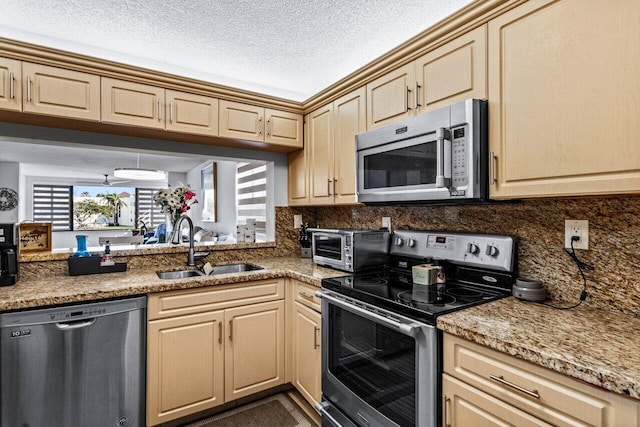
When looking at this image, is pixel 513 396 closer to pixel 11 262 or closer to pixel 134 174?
pixel 11 262

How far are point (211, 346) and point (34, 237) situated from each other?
1.43 metres

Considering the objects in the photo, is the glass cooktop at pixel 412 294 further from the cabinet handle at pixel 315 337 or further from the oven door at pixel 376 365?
the cabinet handle at pixel 315 337

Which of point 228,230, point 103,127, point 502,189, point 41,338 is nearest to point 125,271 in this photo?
point 41,338

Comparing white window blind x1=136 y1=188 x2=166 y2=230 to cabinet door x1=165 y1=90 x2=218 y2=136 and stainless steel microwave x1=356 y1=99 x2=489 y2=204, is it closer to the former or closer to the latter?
cabinet door x1=165 y1=90 x2=218 y2=136

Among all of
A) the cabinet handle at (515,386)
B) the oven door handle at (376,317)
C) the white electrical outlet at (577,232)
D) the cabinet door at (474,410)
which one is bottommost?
the cabinet door at (474,410)

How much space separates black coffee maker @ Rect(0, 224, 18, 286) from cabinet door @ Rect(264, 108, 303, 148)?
5.49 feet

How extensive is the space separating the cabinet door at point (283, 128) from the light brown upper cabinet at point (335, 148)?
0.10m

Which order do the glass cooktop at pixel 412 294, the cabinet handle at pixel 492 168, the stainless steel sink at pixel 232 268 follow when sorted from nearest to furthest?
the glass cooktop at pixel 412 294
the cabinet handle at pixel 492 168
the stainless steel sink at pixel 232 268

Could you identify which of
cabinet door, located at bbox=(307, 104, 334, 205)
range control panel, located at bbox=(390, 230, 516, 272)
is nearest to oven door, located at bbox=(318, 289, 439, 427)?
range control panel, located at bbox=(390, 230, 516, 272)

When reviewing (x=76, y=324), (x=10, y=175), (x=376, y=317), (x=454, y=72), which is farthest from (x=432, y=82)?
A: (x=10, y=175)

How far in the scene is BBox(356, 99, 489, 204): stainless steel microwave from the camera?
1.49 meters

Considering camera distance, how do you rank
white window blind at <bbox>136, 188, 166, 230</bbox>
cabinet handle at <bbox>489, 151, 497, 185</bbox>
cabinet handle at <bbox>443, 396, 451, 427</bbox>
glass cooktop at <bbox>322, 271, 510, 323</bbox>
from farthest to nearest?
white window blind at <bbox>136, 188, 166, 230</bbox>, cabinet handle at <bbox>489, 151, 497, 185</bbox>, glass cooktop at <bbox>322, 271, 510, 323</bbox>, cabinet handle at <bbox>443, 396, 451, 427</bbox>

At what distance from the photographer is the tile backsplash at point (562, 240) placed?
1.32m

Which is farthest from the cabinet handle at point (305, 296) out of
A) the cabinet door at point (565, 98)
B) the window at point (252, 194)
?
the window at point (252, 194)
